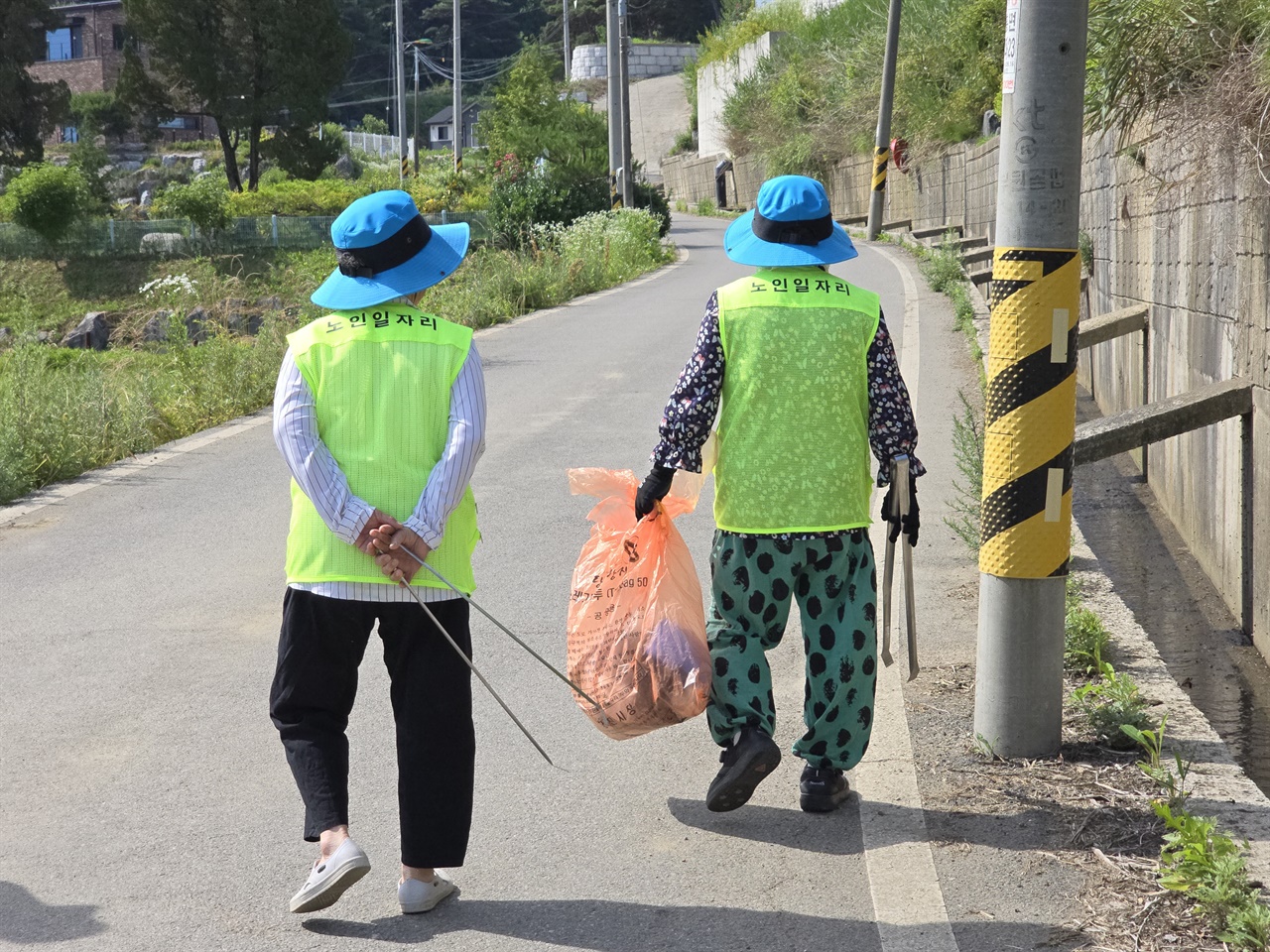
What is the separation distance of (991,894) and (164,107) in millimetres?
63050

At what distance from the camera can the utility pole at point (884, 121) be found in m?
29.7

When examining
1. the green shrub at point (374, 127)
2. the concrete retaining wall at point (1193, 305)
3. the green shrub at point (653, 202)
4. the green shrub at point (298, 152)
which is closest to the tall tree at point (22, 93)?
the green shrub at point (298, 152)

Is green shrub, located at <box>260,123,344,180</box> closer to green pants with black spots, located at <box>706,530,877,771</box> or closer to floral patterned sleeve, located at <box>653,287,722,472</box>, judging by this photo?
floral patterned sleeve, located at <box>653,287,722,472</box>

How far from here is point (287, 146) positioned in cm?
5903

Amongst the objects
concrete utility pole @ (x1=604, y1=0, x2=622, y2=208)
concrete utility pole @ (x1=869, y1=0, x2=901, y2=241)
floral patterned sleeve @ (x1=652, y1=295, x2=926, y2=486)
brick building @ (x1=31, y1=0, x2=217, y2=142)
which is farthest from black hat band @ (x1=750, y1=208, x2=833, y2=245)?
brick building @ (x1=31, y1=0, x2=217, y2=142)

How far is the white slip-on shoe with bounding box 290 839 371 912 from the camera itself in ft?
11.4

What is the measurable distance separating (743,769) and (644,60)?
84083 millimetres

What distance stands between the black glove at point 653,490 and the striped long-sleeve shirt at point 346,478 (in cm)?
67

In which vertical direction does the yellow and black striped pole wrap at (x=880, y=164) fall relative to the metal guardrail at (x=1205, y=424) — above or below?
above

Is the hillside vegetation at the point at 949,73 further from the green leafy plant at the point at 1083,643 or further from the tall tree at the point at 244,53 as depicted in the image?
the tall tree at the point at 244,53

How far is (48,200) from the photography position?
146ft

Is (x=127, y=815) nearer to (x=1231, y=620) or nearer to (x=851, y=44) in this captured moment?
(x=1231, y=620)

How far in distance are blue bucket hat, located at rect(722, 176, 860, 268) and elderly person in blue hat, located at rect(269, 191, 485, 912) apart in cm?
96

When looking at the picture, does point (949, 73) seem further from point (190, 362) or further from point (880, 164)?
point (190, 362)
